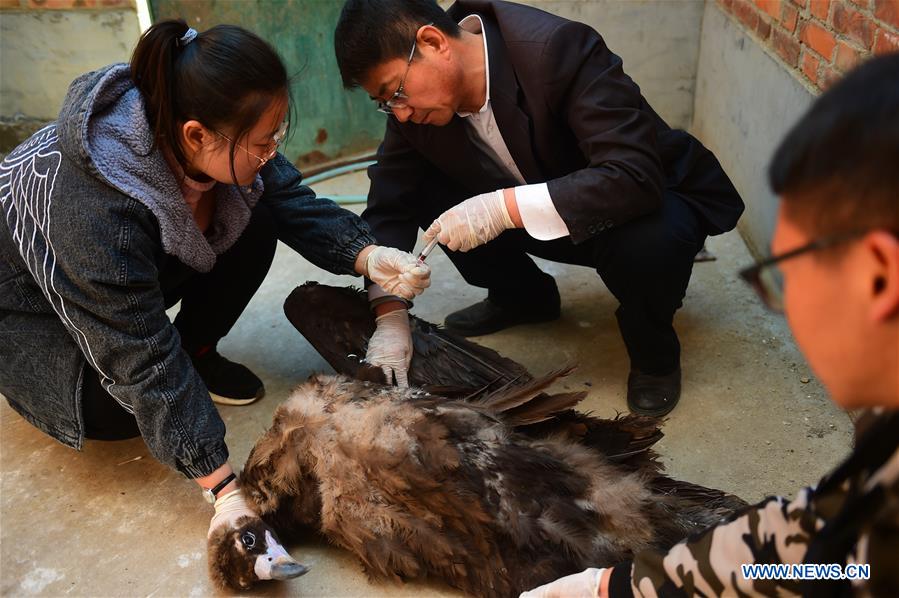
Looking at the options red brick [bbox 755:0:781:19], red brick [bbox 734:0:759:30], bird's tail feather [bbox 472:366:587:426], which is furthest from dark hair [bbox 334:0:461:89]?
red brick [bbox 734:0:759:30]

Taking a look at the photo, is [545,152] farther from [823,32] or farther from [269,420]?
[269,420]

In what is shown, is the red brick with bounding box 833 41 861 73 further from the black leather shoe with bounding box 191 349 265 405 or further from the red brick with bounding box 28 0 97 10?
the red brick with bounding box 28 0 97 10

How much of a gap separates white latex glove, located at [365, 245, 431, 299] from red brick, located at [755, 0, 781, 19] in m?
1.59

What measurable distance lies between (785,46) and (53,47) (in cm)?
336

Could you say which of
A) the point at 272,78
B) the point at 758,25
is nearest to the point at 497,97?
the point at 272,78

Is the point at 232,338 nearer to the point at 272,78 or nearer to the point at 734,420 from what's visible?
the point at 272,78

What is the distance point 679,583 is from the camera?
113cm

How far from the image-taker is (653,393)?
2.19 metres

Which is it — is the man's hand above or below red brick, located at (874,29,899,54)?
below

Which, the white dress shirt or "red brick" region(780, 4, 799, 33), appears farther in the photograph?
"red brick" region(780, 4, 799, 33)

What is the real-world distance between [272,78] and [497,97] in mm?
624

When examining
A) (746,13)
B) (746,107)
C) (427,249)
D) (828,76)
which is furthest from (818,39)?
(427,249)

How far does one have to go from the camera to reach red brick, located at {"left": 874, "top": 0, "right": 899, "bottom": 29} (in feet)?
6.07

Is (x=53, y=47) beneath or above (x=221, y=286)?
above
